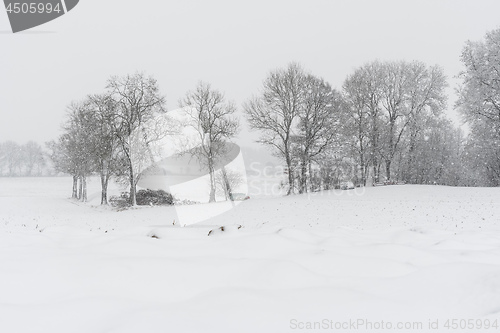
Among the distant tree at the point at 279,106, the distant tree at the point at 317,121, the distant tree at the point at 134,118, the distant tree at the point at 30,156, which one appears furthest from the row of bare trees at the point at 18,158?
the distant tree at the point at 317,121

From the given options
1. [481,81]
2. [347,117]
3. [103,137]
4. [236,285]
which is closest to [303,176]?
[347,117]

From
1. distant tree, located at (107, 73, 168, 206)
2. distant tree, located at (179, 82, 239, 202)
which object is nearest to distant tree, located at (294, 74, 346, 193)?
distant tree, located at (179, 82, 239, 202)

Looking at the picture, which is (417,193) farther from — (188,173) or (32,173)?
(32,173)

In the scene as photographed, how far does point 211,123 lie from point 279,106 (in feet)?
25.1

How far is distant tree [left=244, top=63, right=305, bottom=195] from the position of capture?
93.1ft

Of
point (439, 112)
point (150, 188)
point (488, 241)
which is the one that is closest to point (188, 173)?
point (150, 188)

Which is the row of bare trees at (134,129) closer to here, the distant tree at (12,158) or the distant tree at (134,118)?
the distant tree at (134,118)

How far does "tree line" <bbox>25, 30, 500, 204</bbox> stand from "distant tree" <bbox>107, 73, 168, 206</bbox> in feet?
0.30

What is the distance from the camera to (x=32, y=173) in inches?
3342

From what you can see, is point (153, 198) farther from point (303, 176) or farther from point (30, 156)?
point (30, 156)

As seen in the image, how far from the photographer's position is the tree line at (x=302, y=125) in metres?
26.2

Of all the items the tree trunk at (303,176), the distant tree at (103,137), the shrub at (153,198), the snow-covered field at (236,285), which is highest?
the distant tree at (103,137)

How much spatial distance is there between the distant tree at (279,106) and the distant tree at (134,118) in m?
9.74

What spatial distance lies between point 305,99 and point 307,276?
1060 inches
